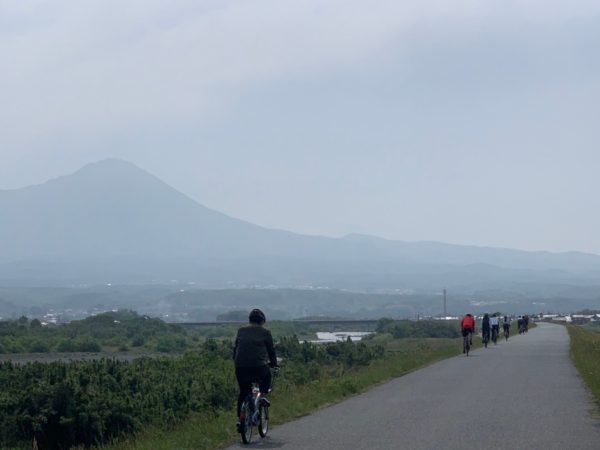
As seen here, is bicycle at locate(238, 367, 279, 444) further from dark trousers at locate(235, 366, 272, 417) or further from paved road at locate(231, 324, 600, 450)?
paved road at locate(231, 324, 600, 450)

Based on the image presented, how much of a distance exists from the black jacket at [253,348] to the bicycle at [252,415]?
34 centimetres

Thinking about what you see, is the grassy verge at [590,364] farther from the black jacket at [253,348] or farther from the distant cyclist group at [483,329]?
the black jacket at [253,348]

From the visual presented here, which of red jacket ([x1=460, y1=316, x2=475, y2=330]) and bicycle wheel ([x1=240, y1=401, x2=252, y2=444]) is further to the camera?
red jacket ([x1=460, y1=316, x2=475, y2=330])

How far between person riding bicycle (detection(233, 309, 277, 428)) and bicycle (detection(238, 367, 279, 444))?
0.24 feet

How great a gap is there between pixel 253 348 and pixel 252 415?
0.88 m

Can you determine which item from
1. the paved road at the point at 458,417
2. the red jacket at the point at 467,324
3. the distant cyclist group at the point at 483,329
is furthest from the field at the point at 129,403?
the red jacket at the point at 467,324

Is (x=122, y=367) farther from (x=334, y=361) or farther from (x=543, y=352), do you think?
(x=543, y=352)

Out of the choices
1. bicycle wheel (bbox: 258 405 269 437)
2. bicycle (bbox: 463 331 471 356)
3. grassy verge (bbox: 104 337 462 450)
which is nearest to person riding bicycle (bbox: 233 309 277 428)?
bicycle wheel (bbox: 258 405 269 437)

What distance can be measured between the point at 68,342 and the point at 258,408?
40.1m

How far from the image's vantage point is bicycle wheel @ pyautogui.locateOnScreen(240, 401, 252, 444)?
14.3 m

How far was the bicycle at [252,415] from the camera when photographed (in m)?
14.3

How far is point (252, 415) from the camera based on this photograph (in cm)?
1445

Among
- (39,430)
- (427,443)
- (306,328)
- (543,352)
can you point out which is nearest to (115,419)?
(39,430)

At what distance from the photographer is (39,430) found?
18.6 meters
